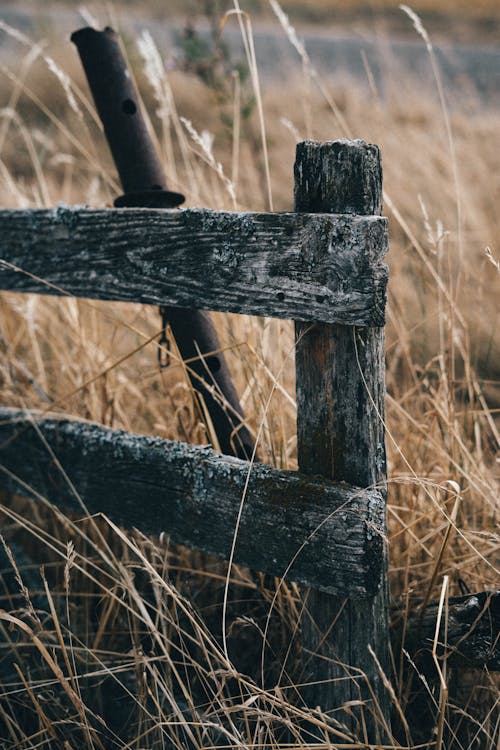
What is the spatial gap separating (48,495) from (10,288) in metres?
0.63

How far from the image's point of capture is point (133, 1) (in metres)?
23.2

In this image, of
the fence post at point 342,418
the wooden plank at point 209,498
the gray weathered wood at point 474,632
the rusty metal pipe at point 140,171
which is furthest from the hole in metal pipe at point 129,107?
the gray weathered wood at point 474,632

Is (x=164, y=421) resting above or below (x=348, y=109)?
below

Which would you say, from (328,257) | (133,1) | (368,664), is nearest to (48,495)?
(368,664)

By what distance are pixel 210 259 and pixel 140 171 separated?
49 cm

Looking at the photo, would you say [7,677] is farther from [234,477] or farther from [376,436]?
[376,436]

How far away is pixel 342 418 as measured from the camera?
141 centimetres

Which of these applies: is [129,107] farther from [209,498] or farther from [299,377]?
[209,498]

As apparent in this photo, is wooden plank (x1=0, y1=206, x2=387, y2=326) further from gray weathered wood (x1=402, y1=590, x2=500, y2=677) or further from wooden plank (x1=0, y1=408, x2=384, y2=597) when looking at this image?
gray weathered wood (x1=402, y1=590, x2=500, y2=677)

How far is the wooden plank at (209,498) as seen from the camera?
55.5 inches

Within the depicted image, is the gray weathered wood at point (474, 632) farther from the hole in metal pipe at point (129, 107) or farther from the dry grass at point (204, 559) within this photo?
the hole in metal pipe at point (129, 107)

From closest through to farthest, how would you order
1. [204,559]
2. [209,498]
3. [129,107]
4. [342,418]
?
[342,418], [209,498], [129,107], [204,559]

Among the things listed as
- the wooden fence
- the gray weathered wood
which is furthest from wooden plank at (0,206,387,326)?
the gray weathered wood

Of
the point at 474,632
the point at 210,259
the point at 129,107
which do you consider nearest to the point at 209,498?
the point at 210,259
